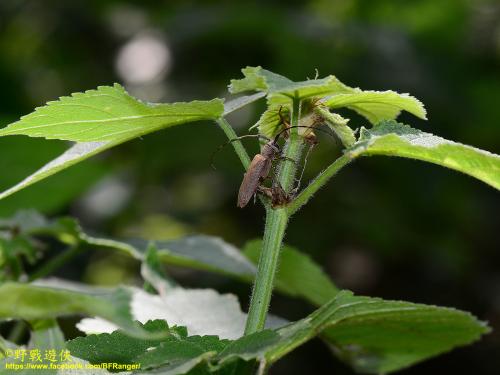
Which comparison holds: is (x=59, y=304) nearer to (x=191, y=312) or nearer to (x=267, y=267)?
(x=267, y=267)

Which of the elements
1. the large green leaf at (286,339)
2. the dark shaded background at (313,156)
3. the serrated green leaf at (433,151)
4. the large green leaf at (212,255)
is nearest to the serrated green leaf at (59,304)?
the large green leaf at (286,339)

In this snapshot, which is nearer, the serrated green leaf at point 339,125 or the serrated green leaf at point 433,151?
the serrated green leaf at point 433,151

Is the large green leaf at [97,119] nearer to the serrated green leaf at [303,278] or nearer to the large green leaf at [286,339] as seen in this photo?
the large green leaf at [286,339]

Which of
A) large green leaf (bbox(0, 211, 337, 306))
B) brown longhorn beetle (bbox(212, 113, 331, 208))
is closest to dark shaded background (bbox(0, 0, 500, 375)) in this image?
large green leaf (bbox(0, 211, 337, 306))

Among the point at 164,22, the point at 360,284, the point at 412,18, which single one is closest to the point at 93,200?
the point at 164,22

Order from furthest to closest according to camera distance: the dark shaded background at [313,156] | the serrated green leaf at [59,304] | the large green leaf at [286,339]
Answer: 1. the dark shaded background at [313,156]
2. the large green leaf at [286,339]
3. the serrated green leaf at [59,304]

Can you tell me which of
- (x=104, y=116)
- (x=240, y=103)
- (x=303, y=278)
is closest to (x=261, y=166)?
(x=240, y=103)
